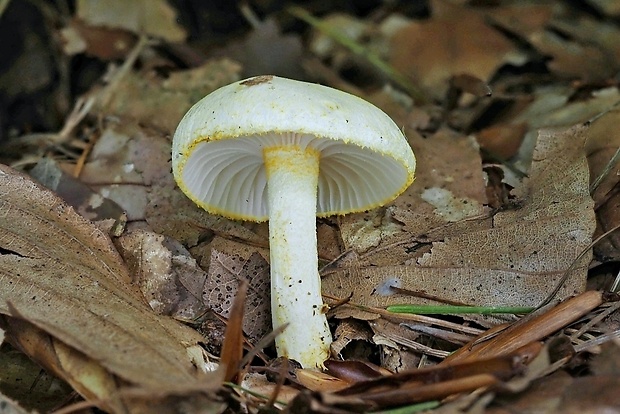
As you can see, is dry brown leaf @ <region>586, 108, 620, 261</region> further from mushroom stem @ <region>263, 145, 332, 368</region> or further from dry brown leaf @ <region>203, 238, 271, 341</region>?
dry brown leaf @ <region>203, 238, 271, 341</region>

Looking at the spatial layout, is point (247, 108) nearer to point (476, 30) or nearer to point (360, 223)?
point (360, 223)

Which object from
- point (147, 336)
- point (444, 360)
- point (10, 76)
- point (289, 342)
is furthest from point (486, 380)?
point (10, 76)

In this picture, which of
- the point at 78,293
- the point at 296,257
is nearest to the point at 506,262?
the point at 296,257

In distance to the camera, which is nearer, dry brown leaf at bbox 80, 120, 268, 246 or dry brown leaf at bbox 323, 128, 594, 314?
dry brown leaf at bbox 323, 128, 594, 314

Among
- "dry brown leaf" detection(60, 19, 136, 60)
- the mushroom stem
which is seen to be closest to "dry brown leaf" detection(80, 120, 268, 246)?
the mushroom stem

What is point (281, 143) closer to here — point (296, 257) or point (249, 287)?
point (296, 257)

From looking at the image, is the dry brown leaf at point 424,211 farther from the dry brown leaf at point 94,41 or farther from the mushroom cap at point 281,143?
the dry brown leaf at point 94,41

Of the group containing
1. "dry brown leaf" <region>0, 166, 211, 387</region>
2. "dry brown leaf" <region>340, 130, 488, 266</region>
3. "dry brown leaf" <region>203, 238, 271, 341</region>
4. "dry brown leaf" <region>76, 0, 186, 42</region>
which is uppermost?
"dry brown leaf" <region>76, 0, 186, 42</region>
